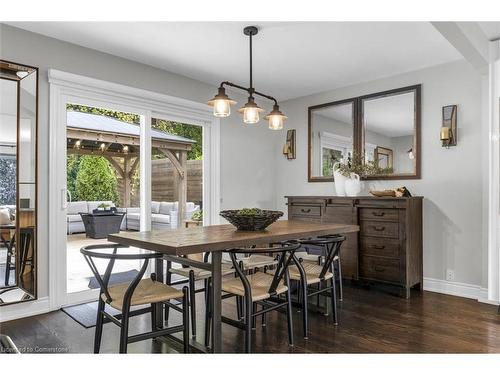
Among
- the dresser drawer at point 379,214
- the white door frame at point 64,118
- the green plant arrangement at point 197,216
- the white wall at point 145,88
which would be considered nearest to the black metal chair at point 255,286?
the white door frame at point 64,118

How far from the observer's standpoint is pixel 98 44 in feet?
11.3

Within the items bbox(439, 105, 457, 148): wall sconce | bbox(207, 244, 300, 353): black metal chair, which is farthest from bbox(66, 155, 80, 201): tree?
bbox(439, 105, 457, 148): wall sconce

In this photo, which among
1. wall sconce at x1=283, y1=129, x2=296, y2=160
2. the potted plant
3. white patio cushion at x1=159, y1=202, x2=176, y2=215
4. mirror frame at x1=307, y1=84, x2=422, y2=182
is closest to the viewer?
mirror frame at x1=307, y1=84, x2=422, y2=182

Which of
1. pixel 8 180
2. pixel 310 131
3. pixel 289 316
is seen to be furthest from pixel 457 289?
pixel 8 180

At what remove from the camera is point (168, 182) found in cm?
430

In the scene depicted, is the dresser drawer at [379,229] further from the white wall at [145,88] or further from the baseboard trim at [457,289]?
the white wall at [145,88]

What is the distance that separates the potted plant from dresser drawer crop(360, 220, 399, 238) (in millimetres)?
487

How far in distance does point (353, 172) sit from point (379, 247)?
1.03 metres

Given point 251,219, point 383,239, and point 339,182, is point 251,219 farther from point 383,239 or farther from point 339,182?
point 339,182

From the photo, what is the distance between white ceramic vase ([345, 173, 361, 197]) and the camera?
14.2ft

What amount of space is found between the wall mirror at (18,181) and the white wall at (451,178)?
3.83m

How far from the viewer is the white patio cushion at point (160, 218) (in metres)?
4.13

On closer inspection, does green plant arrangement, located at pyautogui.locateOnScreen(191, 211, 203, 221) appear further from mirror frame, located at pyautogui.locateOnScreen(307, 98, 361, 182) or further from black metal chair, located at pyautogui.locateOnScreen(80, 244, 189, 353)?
black metal chair, located at pyautogui.locateOnScreen(80, 244, 189, 353)
